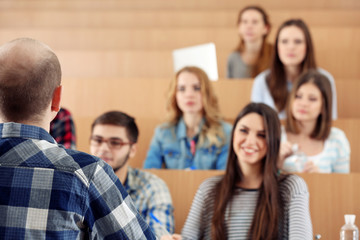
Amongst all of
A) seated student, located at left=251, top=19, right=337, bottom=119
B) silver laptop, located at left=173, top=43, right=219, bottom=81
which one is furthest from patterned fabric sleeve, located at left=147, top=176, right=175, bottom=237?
silver laptop, located at left=173, top=43, right=219, bottom=81

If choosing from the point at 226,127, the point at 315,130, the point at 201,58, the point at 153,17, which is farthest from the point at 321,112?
the point at 153,17

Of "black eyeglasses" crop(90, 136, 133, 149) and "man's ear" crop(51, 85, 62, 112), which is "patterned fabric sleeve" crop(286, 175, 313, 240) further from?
"man's ear" crop(51, 85, 62, 112)

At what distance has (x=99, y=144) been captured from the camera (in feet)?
3.70

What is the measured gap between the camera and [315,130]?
1.37m

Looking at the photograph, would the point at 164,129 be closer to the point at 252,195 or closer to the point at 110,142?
the point at 110,142

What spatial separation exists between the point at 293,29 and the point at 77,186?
122 cm

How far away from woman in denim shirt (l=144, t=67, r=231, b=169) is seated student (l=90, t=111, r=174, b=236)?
308mm

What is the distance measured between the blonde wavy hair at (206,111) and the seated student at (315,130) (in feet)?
0.57

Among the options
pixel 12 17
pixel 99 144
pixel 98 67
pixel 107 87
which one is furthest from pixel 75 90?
pixel 12 17

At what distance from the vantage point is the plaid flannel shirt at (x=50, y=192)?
47 centimetres

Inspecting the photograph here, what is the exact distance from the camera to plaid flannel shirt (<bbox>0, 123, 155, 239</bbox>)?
47 cm

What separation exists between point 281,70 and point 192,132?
1.04 ft

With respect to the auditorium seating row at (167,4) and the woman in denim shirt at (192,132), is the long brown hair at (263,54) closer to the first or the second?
the woman in denim shirt at (192,132)

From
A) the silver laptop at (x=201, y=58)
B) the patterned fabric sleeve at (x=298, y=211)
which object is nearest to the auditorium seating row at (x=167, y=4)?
the silver laptop at (x=201, y=58)
